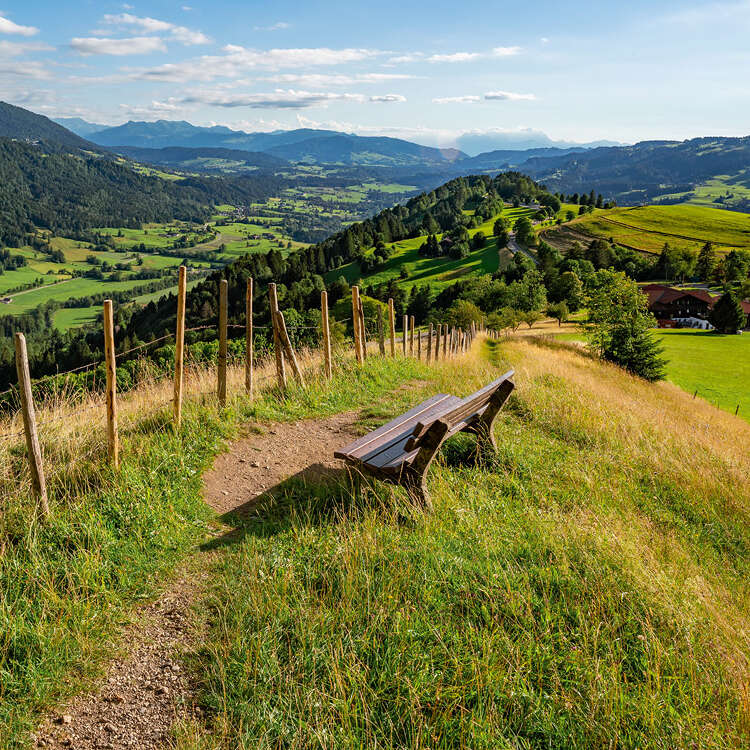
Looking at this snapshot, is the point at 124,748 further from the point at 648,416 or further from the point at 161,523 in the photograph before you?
the point at 648,416

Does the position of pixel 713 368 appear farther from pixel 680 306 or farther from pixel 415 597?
pixel 680 306

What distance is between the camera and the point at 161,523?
5.07 meters

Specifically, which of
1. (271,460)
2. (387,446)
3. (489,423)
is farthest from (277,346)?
(489,423)

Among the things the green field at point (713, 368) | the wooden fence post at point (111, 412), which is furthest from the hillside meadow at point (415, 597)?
the green field at point (713, 368)

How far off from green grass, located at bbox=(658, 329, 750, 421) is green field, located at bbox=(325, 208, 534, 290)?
49.1 metres

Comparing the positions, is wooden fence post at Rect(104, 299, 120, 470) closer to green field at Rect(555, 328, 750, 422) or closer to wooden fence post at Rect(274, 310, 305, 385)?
wooden fence post at Rect(274, 310, 305, 385)

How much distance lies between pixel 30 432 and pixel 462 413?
173 inches

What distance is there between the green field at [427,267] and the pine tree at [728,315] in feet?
132

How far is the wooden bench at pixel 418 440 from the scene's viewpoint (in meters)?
5.04

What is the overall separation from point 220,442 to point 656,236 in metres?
133

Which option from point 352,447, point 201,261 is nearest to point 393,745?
point 352,447

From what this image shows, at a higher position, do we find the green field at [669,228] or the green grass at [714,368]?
the green field at [669,228]

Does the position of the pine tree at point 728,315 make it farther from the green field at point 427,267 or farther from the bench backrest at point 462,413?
the bench backrest at point 462,413

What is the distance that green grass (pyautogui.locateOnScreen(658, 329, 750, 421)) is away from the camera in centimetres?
2886
